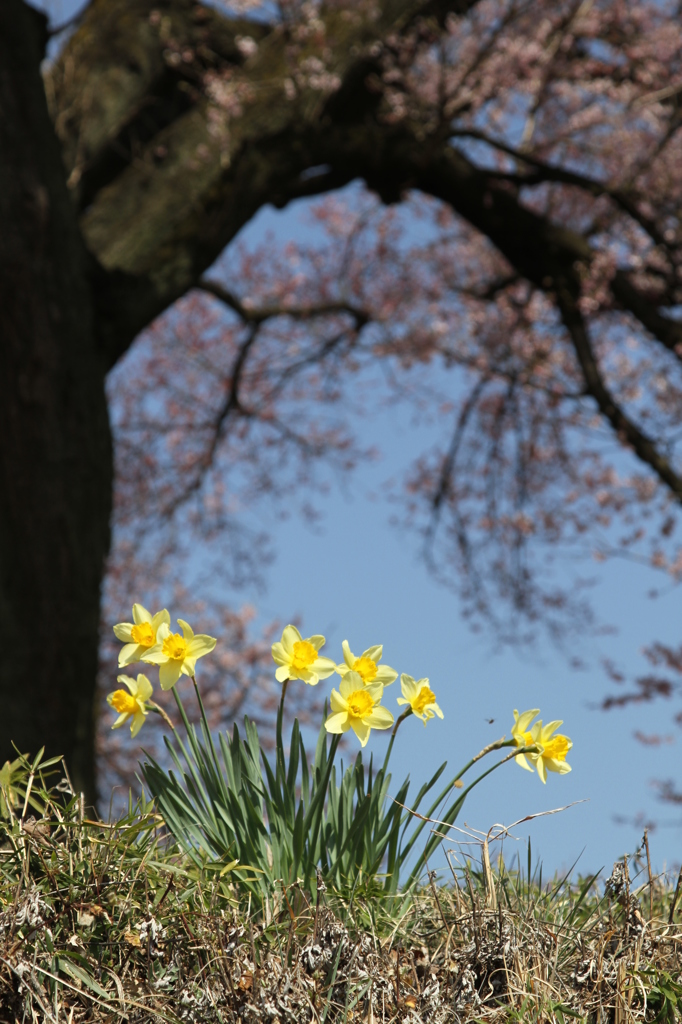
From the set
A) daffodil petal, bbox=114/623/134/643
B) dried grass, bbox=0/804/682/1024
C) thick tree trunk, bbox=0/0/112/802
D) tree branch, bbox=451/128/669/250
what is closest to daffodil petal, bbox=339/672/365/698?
dried grass, bbox=0/804/682/1024

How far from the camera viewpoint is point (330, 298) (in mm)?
9891

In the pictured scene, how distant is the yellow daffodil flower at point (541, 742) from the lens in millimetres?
1807

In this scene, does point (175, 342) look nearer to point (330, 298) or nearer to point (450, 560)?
point (330, 298)

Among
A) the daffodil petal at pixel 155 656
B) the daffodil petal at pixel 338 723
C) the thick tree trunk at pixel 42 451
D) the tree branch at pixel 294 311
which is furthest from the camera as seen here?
the tree branch at pixel 294 311

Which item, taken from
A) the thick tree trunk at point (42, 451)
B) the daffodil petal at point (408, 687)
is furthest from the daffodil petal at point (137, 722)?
the thick tree trunk at point (42, 451)

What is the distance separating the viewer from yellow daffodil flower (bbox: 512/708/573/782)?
181 cm

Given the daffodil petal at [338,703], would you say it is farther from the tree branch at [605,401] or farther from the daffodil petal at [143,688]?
the tree branch at [605,401]

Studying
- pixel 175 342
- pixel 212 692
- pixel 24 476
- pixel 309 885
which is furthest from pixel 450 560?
pixel 309 885

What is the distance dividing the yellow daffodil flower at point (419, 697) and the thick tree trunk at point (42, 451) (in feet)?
9.54

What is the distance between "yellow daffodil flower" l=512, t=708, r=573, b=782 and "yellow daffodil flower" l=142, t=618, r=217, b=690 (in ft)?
2.18

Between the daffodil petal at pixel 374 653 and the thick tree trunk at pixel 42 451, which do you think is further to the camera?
the thick tree trunk at pixel 42 451

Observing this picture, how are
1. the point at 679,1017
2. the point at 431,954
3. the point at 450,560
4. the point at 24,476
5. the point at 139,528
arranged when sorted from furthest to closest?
the point at 139,528, the point at 450,560, the point at 24,476, the point at 431,954, the point at 679,1017

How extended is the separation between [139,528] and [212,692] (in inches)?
80.6

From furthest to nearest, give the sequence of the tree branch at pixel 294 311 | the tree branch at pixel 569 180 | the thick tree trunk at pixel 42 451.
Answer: the tree branch at pixel 294 311
the tree branch at pixel 569 180
the thick tree trunk at pixel 42 451
